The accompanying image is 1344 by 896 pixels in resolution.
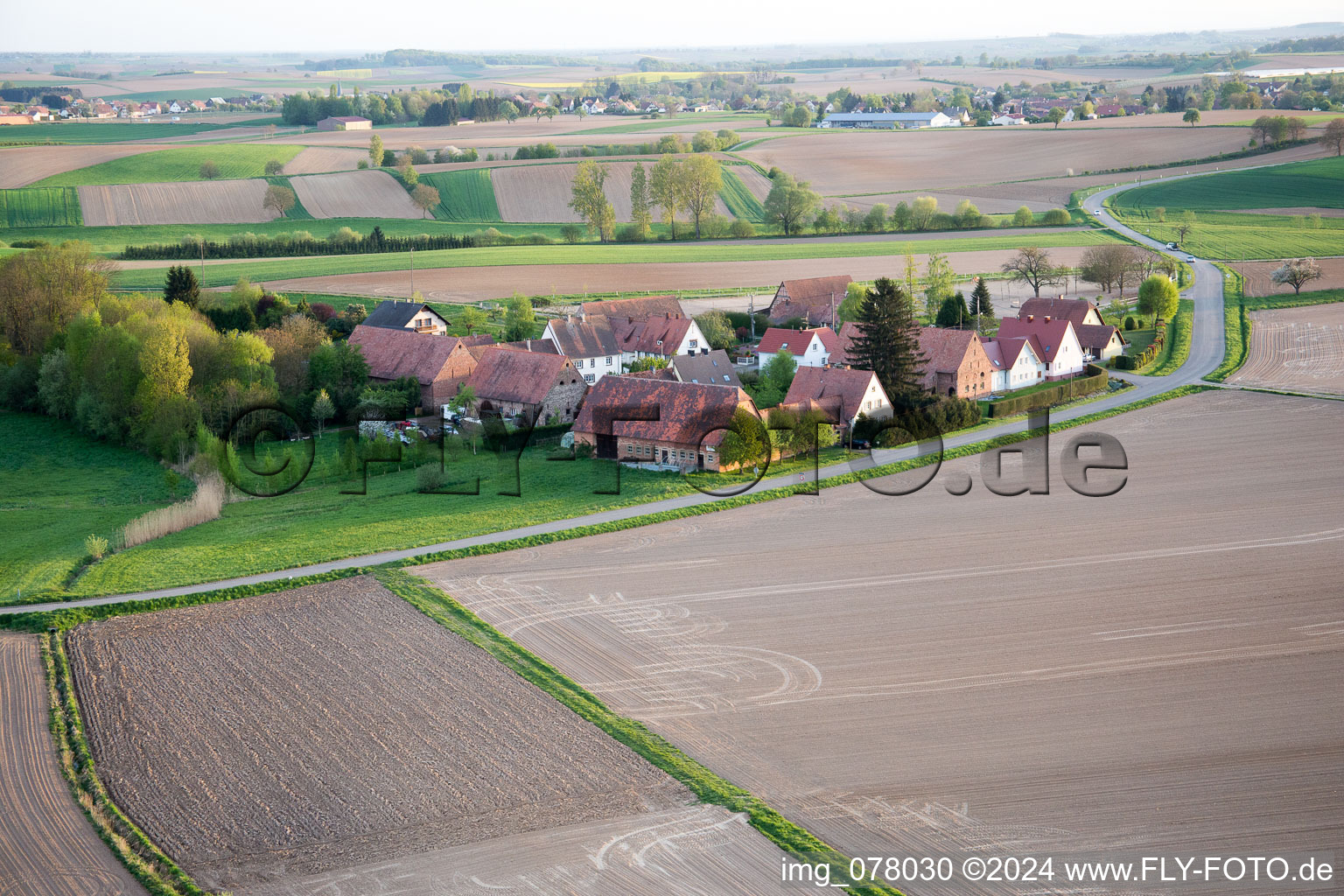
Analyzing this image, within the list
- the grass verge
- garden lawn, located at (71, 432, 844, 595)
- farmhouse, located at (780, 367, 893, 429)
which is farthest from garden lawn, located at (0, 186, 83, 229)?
the grass verge

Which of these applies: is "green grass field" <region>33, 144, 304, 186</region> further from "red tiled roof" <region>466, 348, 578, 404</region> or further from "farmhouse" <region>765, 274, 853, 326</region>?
"red tiled roof" <region>466, 348, 578, 404</region>

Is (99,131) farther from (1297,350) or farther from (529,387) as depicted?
(1297,350)

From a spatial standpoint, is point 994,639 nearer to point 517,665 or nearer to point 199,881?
point 517,665

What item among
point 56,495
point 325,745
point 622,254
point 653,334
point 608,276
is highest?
point 622,254

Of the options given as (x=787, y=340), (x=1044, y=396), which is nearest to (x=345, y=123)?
(x=787, y=340)

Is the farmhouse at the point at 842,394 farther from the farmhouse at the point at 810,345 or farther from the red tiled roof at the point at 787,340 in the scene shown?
the red tiled roof at the point at 787,340

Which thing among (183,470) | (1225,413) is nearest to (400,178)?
(183,470)

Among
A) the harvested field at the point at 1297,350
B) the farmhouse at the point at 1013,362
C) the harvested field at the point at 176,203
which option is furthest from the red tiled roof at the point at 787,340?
the harvested field at the point at 176,203
